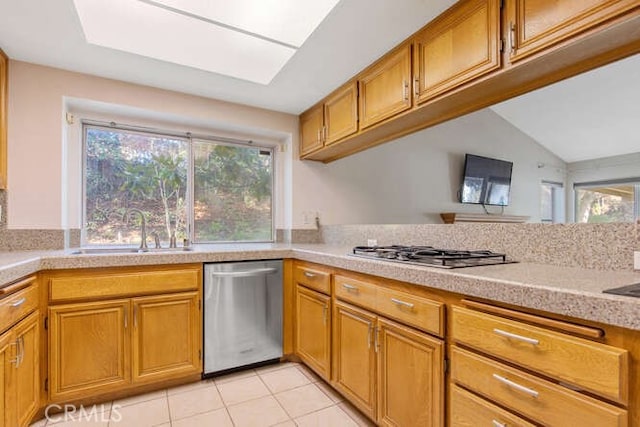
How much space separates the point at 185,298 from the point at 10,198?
4.31 ft

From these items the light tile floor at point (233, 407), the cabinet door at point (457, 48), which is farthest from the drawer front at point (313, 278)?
the cabinet door at point (457, 48)

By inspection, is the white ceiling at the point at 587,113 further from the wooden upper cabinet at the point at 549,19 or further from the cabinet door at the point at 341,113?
the cabinet door at the point at 341,113

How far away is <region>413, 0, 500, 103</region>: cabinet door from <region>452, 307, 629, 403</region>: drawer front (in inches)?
42.3

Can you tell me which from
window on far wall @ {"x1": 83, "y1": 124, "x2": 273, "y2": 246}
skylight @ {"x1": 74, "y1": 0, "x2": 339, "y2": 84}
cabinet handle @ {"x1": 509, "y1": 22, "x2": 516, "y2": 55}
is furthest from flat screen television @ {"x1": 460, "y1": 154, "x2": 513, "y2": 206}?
window on far wall @ {"x1": 83, "y1": 124, "x2": 273, "y2": 246}

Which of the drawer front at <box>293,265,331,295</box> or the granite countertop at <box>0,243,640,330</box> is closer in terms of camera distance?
the granite countertop at <box>0,243,640,330</box>

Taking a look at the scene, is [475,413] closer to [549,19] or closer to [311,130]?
[549,19]

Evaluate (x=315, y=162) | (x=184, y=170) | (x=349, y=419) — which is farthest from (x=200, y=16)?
(x=349, y=419)

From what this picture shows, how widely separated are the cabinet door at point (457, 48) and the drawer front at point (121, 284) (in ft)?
5.96

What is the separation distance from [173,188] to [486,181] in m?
2.52

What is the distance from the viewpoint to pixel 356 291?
1755 millimetres

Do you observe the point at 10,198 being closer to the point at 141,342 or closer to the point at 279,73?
the point at 141,342

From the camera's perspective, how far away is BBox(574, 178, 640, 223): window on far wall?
50.7 inches

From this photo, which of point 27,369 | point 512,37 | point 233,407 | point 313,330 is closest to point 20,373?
point 27,369

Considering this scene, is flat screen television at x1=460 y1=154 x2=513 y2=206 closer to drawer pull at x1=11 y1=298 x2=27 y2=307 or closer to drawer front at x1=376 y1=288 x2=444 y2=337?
drawer front at x1=376 y1=288 x2=444 y2=337
